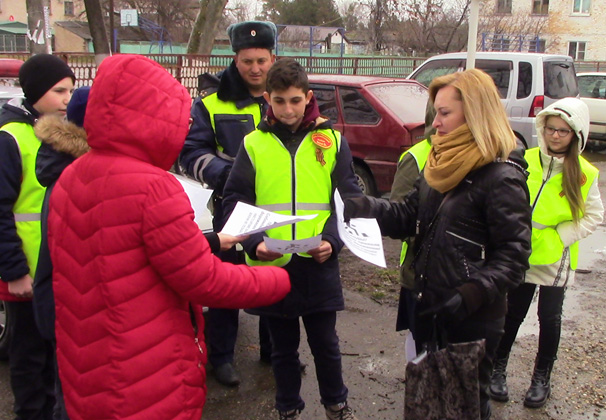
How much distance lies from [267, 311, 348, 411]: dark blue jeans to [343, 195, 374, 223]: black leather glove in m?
0.57

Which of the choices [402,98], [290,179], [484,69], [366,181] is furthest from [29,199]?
[484,69]

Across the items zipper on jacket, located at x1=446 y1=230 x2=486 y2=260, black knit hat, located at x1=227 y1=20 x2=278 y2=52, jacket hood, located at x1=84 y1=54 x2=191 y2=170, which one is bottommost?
zipper on jacket, located at x1=446 y1=230 x2=486 y2=260

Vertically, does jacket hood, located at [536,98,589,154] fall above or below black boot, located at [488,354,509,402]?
above

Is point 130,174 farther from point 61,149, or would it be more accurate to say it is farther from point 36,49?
point 36,49

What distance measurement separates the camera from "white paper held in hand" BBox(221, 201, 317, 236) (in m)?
2.25

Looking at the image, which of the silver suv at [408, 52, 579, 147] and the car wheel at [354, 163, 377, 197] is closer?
the car wheel at [354, 163, 377, 197]

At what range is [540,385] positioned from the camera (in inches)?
137

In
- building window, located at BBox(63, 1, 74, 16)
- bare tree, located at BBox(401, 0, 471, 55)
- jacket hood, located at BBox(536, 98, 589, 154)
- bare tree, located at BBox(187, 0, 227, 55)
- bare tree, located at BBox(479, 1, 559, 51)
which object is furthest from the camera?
building window, located at BBox(63, 1, 74, 16)

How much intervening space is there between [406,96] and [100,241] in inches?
271

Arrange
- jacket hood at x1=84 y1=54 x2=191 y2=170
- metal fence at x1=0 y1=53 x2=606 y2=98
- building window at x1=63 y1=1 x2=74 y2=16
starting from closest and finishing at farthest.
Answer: jacket hood at x1=84 y1=54 x2=191 y2=170 < metal fence at x1=0 y1=53 x2=606 y2=98 < building window at x1=63 y1=1 x2=74 y2=16

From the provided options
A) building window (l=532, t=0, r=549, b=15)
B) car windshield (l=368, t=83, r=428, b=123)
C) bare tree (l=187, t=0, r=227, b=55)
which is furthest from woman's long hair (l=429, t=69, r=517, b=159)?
building window (l=532, t=0, r=549, b=15)

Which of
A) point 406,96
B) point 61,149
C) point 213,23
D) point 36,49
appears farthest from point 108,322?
point 213,23

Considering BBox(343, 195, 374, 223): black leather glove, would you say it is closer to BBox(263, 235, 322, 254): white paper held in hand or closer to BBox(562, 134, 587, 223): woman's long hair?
BBox(263, 235, 322, 254): white paper held in hand

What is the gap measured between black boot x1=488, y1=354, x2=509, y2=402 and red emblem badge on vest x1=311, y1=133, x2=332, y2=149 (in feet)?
5.49
